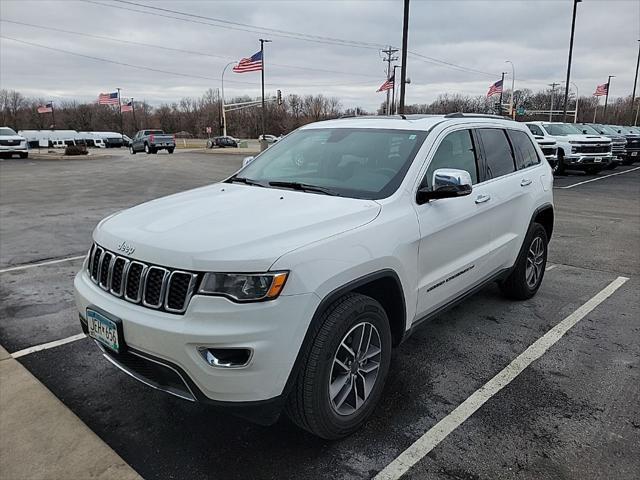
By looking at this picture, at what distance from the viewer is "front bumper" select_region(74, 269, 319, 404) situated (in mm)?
2268

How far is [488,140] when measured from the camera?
14.3 ft

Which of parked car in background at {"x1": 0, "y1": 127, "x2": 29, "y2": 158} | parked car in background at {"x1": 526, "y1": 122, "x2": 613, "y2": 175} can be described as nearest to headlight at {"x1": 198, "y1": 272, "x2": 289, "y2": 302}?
parked car in background at {"x1": 526, "y1": 122, "x2": 613, "y2": 175}

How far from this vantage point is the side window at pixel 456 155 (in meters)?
3.53

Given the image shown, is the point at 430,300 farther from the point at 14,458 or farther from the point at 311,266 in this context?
the point at 14,458

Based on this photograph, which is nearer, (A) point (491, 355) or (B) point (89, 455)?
(B) point (89, 455)

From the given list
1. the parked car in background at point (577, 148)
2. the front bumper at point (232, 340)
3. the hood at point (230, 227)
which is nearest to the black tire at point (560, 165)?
the parked car in background at point (577, 148)

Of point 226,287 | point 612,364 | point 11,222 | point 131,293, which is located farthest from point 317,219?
point 11,222

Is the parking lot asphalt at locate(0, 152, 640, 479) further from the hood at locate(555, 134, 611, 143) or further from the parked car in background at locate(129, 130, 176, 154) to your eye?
the parked car in background at locate(129, 130, 176, 154)

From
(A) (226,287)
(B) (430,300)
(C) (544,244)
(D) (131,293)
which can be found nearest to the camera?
(A) (226,287)

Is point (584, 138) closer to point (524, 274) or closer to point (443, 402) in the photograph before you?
point (524, 274)

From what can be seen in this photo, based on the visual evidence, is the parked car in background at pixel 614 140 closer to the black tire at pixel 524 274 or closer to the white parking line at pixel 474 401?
the black tire at pixel 524 274

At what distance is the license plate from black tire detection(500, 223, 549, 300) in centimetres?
363

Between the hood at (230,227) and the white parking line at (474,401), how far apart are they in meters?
1.27

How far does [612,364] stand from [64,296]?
514cm
